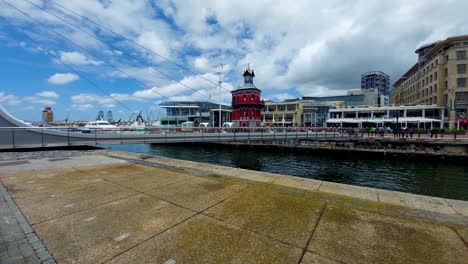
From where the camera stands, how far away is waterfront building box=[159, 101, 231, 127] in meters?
88.4

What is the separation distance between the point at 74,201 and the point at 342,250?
583 centimetres

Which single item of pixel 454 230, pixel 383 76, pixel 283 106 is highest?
pixel 383 76

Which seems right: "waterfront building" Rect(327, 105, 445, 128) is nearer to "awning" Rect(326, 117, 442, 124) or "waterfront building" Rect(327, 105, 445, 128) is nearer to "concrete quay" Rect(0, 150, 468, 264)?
"awning" Rect(326, 117, 442, 124)

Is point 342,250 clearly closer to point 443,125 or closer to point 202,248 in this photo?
point 202,248

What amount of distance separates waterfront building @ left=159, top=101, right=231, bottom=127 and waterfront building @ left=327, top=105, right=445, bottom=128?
44.7 meters

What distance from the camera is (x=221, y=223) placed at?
12.7 feet

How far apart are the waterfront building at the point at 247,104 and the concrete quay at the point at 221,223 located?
163ft

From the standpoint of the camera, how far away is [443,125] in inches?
1993

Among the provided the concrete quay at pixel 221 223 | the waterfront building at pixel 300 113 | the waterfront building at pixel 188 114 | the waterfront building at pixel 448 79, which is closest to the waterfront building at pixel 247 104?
the waterfront building at pixel 300 113

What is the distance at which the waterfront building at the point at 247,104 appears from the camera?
5556 centimetres

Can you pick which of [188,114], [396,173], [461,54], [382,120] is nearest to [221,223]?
[396,173]

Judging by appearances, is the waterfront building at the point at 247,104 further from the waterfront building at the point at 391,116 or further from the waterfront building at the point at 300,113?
the waterfront building at the point at 391,116

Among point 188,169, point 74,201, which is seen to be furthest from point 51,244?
point 188,169

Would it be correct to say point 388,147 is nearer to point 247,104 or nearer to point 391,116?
point 247,104
